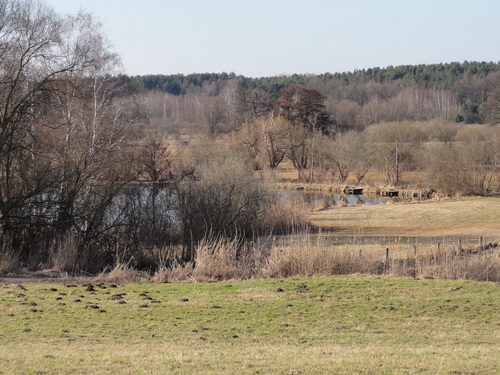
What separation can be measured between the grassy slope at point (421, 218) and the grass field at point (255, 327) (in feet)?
65.6

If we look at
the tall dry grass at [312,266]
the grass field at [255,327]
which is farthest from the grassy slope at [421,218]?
the grass field at [255,327]

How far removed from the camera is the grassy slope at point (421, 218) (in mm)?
35844

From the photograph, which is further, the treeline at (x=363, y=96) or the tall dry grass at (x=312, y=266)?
the treeline at (x=363, y=96)

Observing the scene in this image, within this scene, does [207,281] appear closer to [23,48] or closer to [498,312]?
[498,312]

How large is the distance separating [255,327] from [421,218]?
101ft

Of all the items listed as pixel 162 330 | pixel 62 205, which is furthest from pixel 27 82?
pixel 162 330

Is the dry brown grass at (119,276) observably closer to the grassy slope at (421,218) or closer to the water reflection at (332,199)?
the grassy slope at (421,218)

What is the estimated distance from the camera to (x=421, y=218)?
40.2 metres

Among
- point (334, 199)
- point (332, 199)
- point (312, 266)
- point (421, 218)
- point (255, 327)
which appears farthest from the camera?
point (332, 199)

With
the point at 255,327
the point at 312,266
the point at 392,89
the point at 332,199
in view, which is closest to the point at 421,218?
the point at 332,199

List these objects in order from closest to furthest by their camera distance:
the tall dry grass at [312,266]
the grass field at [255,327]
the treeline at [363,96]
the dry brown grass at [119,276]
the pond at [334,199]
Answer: the grass field at [255,327], the dry brown grass at [119,276], the tall dry grass at [312,266], the pond at [334,199], the treeline at [363,96]

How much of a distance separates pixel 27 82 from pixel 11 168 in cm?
341

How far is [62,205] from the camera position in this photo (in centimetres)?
2209

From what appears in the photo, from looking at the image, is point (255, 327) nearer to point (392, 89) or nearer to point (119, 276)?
point (119, 276)
